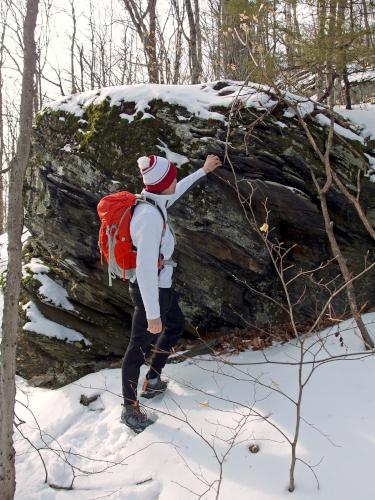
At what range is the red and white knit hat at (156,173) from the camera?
Result: 3.29m

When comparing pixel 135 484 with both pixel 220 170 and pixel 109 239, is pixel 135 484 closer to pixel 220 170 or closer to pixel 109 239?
pixel 109 239

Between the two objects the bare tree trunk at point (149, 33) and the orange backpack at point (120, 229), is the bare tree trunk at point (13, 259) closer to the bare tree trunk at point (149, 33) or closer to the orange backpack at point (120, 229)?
the orange backpack at point (120, 229)

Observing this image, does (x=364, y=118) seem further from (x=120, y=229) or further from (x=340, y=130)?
(x=120, y=229)

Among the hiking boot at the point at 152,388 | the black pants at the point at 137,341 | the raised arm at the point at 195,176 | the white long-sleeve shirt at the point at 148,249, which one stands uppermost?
the raised arm at the point at 195,176

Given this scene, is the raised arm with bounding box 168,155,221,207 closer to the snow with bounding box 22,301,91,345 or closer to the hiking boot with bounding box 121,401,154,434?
the hiking boot with bounding box 121,401,154,434

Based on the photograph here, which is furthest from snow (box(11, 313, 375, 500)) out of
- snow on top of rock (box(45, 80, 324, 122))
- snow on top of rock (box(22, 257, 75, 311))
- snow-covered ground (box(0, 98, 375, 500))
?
snow on top of rock (box(45, 80, 324, 122))

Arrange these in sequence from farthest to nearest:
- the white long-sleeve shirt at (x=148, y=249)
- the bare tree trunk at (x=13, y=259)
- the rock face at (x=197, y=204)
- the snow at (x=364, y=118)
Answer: the snow at (x=364, y=118), the rock face at (x=197, y=204), the white long-sleeve shirt at (x=148, y=249), the bare tree trunk at (x=13, y=259)

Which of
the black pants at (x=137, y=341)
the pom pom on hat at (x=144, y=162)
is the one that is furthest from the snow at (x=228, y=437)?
the pom pom on hat at (x=144, y=162)

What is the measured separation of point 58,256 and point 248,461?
3.57 metres

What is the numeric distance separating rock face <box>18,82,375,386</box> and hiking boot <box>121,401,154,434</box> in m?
1.39

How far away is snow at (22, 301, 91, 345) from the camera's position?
5.30 m

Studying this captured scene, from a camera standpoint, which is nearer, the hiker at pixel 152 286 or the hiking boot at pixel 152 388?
the hiker at pixel 152 286

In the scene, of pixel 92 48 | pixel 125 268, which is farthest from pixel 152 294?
pixel 92 48

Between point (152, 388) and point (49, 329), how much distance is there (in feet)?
7.08
